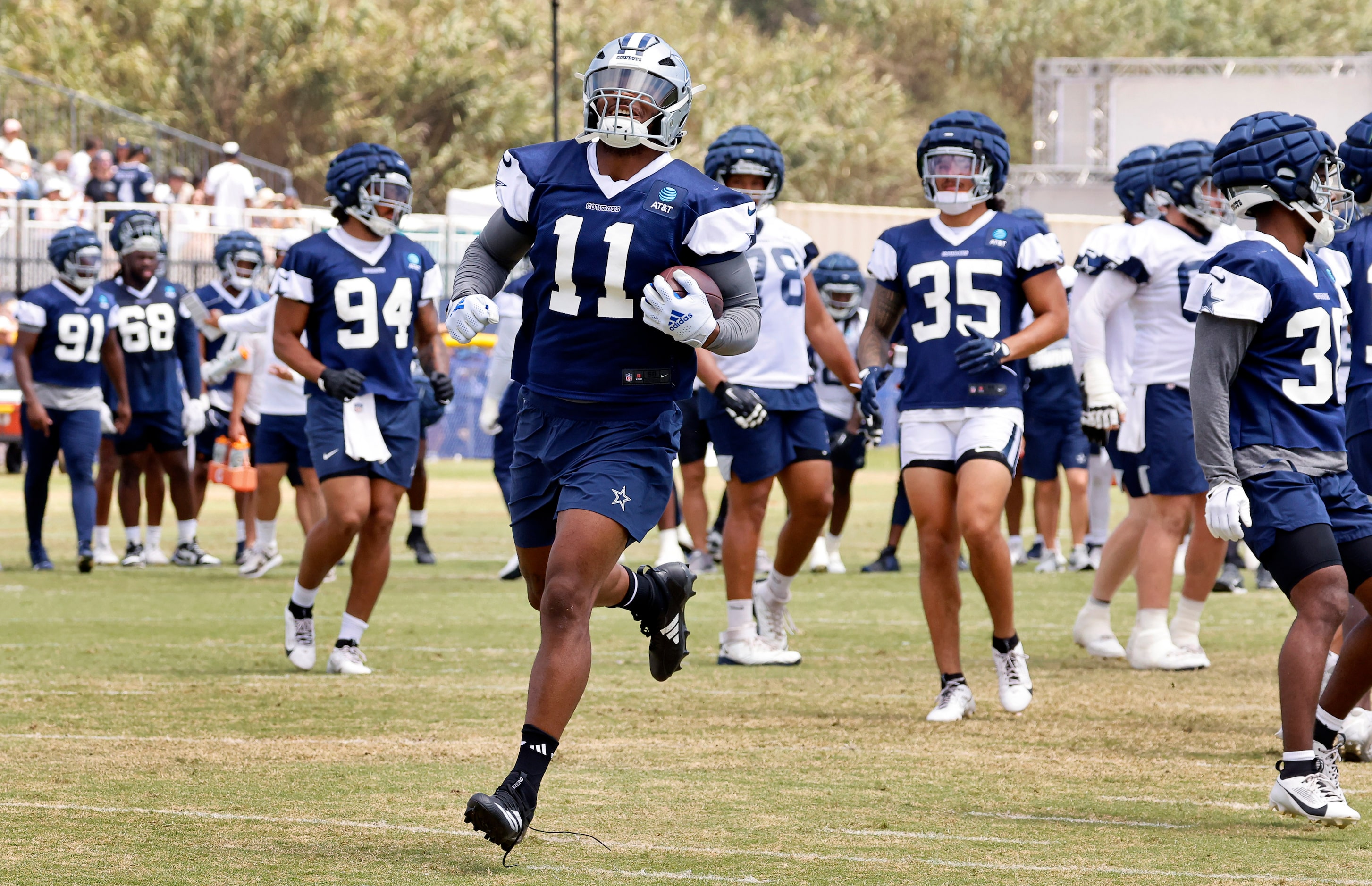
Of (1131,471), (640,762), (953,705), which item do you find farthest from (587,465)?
(1131,471)

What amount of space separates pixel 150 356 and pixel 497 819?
9.43 meters

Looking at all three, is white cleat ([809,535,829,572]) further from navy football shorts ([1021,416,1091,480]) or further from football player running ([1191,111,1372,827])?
football player running ([1191,111,1372,827])

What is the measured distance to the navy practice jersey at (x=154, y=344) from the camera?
1334 centimetres

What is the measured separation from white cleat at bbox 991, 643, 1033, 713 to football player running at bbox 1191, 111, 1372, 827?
1.72 m

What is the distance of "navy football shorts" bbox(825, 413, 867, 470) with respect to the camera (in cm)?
1334

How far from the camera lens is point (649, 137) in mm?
5418

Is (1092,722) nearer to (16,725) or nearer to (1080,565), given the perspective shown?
(16,725)

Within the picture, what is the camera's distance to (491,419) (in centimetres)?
1225

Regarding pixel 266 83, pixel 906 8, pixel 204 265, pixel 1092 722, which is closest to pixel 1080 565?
pixel 1092 722

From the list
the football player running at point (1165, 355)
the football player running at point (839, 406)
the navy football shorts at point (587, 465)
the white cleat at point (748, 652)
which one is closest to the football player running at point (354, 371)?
the white cleat at point (748, 652)

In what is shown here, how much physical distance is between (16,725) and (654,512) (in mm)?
2854

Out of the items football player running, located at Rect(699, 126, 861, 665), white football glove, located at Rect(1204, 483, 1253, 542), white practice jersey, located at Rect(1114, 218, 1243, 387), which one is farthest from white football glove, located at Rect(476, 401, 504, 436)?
white football glove, located at Rect(1204, 483, 1253, 542)

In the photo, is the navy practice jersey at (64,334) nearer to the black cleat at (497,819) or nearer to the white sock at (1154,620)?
the white sock at (1154,620)

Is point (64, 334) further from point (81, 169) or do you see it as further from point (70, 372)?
point (81, 169)
